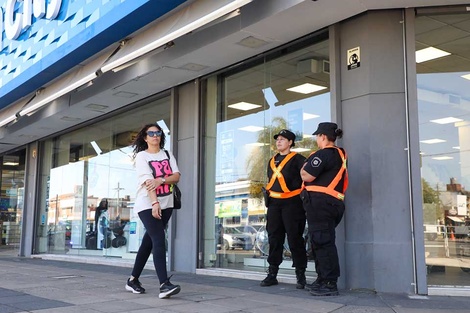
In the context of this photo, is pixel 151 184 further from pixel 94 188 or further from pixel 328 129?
pixel 94 188

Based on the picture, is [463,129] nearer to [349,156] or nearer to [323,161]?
[349,156]

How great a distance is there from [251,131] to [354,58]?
231 cm

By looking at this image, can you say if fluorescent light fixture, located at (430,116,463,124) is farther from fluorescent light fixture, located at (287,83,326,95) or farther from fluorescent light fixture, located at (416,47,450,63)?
fluorescent light fixture, located at (287,83,326,95)

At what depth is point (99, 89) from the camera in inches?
346

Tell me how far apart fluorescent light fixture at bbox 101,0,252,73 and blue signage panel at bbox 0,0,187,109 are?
Answer: 0.49 metres

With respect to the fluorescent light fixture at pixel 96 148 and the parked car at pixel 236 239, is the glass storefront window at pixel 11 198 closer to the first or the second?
the fluorescent light fixture at pixel 96 148

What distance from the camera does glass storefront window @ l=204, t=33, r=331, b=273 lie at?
6.73 metres

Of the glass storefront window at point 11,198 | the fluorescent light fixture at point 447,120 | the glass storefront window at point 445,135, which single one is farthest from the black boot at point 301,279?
the glass storefront window at point 11,198

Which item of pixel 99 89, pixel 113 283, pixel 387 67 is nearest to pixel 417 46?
pixel 387 67

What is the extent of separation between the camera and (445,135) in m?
5.94

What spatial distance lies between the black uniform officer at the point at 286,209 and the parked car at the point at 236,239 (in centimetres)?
148

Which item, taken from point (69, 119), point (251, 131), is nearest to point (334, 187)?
point (251, 131)

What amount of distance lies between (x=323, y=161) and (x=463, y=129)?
7.27 feet

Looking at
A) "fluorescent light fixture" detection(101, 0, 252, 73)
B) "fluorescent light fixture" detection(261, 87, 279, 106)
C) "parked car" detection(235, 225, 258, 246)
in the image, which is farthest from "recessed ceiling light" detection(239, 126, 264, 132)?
"fluorescent light fixture" detection(101, 0, 252, 73)
